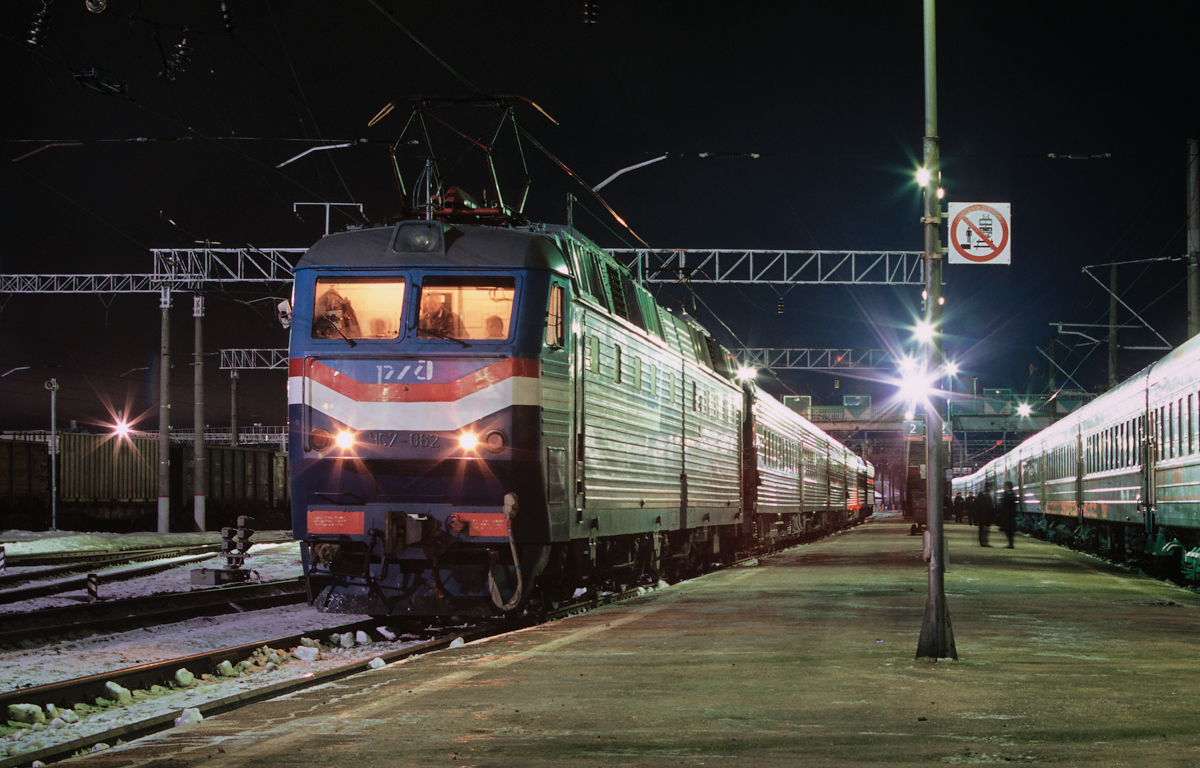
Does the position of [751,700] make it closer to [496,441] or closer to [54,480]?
[496,441]

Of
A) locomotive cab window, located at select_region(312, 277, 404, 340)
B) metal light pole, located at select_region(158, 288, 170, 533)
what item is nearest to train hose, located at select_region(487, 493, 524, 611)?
locomotive cab window, located at select_region(312, 277, 404, 340)

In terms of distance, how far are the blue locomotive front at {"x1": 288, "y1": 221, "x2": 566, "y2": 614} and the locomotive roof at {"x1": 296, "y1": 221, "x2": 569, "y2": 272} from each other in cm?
2

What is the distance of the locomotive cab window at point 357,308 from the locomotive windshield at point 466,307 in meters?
0.30

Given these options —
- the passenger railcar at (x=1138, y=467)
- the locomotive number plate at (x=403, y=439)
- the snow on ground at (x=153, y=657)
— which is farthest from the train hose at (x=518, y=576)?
the passenger railcar at (x=1138, y=467)

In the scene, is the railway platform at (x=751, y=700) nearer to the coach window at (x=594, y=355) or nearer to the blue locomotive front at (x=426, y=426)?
the blue locomotive front at (x=426, y=426)

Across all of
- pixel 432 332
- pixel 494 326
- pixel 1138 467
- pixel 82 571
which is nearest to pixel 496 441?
pixel 494 326

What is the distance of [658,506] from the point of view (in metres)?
16.9

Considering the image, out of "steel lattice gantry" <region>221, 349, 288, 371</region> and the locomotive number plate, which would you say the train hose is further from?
"steel lattice gantry" <region>221, 349, 288, 371</region>

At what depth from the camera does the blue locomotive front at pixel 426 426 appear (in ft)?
38.2

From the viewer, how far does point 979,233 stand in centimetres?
1125

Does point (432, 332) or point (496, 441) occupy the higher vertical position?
point (432, 332)

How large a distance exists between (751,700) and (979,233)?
5.43 meters

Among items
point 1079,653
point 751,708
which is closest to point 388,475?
point 751,708

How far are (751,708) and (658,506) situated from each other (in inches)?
367
